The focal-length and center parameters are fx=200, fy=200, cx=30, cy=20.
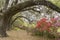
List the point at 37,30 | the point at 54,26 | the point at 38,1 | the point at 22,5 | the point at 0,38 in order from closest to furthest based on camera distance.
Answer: the point at 38,1 → the point at 22,5 → the point at 0,38 → the point at 54,26 → the point at 37,30

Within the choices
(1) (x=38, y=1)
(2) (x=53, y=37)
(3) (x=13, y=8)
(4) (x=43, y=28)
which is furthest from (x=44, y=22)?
(1) (x=38, y=1)

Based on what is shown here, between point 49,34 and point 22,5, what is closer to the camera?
point 22,5

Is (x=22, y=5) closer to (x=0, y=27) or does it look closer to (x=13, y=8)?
(x=13, y=8)

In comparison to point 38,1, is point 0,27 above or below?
below

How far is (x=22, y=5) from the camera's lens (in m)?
14.0

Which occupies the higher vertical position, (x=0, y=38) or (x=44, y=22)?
(x=44, y=22)

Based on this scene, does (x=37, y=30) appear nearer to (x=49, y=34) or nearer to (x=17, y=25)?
(x=49, y=34)

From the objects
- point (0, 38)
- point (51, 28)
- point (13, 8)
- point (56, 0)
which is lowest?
point (0, 38)

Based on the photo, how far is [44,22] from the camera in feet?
57.1

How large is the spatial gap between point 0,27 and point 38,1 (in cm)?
516

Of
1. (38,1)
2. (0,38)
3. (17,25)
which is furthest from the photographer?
(17,25)

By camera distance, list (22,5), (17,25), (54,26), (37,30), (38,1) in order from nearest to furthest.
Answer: (38,1) → (22,5) → (54,26) → (37,30) → (17,25)

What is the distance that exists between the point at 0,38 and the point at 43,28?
4017 millimetres

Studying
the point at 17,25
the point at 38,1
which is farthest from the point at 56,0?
→ the point at 17,25
